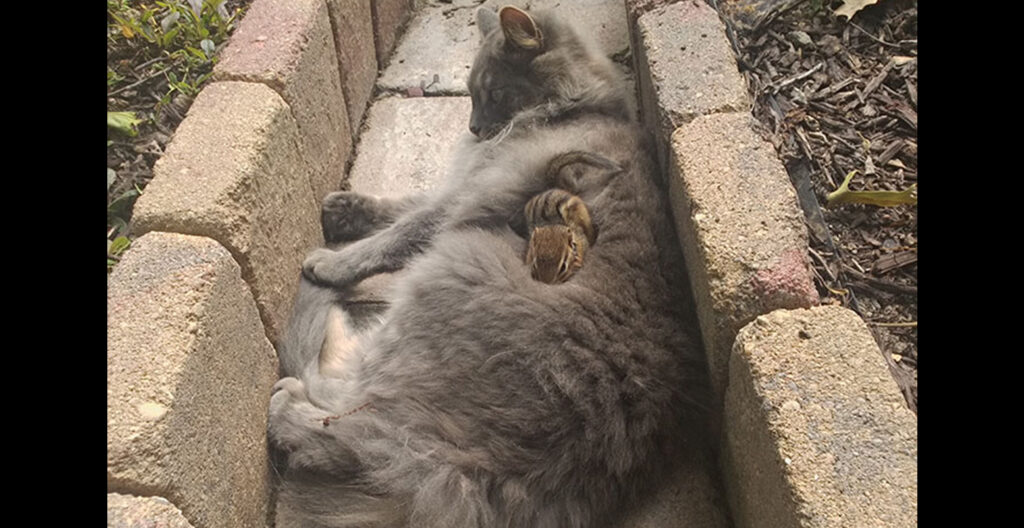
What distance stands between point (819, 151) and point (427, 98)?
180 centimetres

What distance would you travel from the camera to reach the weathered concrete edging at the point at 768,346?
159 cm

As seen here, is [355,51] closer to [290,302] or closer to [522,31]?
[522,31]

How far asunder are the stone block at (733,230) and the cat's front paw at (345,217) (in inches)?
46.2

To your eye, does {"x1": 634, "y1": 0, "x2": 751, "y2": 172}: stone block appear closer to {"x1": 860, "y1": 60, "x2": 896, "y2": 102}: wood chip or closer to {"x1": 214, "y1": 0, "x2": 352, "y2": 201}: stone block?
{"x1": 860, "y1": 60, "x2": 896, "y2": 102}: wood chip

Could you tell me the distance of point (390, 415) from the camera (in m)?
2.11

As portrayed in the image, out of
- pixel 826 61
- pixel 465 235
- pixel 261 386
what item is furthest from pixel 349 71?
pixel 826 61

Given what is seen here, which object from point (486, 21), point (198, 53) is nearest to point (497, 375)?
point (198, 53)

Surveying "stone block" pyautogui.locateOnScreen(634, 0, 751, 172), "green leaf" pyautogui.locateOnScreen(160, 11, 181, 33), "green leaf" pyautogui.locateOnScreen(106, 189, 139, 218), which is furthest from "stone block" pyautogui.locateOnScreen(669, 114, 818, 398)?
"green leaf" pyautogui.locateOnScreen(160, 11, 181, 33)

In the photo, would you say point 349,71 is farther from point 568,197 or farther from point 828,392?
point 828,392

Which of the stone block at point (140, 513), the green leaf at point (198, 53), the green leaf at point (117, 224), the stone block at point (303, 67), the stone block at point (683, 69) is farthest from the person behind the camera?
the green leaf at point (198, 53)

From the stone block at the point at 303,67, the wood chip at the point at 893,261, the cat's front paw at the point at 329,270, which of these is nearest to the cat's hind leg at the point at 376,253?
the cat's front paw at the point at 329,270

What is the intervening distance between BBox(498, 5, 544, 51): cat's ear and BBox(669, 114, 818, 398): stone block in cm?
87

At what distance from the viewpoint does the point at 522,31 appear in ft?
9.98

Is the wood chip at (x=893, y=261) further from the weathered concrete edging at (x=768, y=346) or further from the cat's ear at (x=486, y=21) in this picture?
the cat's ear at (x=486, y=21)
